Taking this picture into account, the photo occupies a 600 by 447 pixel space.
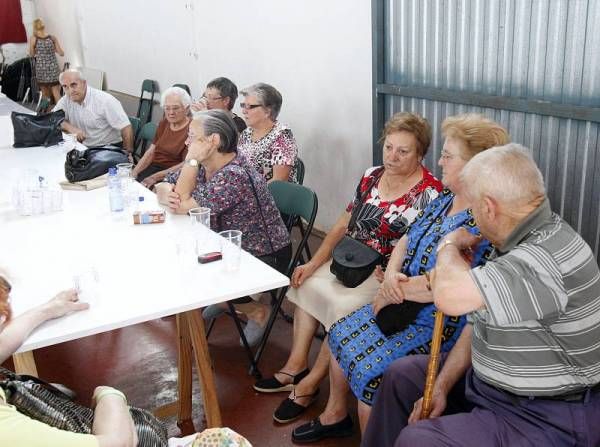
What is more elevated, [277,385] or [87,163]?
[87,163]

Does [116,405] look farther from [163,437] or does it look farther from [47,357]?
[47,357]

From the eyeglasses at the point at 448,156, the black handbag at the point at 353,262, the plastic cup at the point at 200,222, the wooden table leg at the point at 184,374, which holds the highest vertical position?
the eyeglasses at the point at 448,156

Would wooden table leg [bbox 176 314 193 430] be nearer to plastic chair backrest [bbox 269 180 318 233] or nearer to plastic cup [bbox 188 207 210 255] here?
plastic cup [bbox 188 207 210 255]

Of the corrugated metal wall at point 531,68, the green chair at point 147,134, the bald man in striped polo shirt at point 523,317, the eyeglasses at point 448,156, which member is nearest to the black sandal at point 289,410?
the bald man in striped polo shirt at point 523,317

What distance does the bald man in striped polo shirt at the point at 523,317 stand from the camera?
1.65 meters

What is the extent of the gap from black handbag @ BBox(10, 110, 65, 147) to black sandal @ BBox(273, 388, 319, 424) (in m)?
3.25

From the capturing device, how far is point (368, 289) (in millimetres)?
2762

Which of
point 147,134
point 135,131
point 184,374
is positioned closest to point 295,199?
point 184,374

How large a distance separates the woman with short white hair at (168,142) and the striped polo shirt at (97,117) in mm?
919

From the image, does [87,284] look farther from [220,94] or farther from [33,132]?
[33,132]

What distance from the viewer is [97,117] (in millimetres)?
5859

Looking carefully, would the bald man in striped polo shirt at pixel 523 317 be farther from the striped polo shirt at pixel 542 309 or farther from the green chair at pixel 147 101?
the green chair at pixel 147 101

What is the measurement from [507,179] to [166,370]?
2129 mm

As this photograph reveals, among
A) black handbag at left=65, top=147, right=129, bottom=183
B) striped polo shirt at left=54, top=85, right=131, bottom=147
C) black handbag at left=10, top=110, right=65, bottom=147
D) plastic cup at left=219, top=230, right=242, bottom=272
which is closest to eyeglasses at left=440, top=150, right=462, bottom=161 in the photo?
plastic cup at left=219, top=230, right=242, bottom=272
